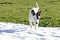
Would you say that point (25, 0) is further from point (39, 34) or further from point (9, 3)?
point (39, 34)

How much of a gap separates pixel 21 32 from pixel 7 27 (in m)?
1.47

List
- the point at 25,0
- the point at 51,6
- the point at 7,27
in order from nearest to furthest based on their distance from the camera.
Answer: the point at 7,27, the point at 51,6, the point at 25,0

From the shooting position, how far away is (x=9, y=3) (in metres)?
20.3

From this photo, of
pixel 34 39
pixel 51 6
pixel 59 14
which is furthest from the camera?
pixel 51 6

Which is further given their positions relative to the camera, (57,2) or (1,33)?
(57,2)

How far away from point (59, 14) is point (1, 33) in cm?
710

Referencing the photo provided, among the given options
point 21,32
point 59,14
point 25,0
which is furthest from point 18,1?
point 21,32

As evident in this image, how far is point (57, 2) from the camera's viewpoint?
2088 centimetres

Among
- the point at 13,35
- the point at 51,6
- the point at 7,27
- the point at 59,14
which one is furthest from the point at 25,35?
the point at 51,6

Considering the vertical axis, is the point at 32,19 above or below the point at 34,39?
above

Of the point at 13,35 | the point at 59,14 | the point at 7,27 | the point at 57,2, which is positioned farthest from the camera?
the point at 57,2

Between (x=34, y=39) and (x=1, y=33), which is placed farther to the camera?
(x=1, y=33)

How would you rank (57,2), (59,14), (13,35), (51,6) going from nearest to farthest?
(13,35) → (59,14) → (51,6) → (57,2)

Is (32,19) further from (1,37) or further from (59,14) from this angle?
(59,14)
